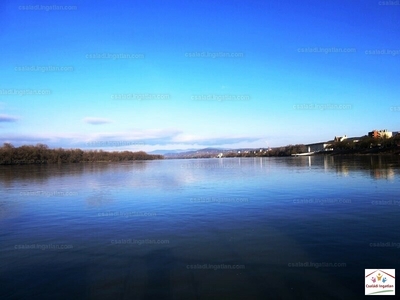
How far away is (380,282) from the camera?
20.0 ft

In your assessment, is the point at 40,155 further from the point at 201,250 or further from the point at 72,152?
the point at 201,250

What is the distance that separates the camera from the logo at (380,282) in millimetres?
5883

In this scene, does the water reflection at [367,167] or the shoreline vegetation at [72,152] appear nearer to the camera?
the water reflection at [367,167]

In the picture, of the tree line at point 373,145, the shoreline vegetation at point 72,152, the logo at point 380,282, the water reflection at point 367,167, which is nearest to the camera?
the logo at point 380,282

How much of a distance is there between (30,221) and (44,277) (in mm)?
7543

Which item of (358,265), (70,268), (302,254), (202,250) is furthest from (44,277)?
(358,265)

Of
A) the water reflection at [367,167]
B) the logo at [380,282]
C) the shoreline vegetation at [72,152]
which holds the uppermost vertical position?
the shoreline vegetation at [72,152]

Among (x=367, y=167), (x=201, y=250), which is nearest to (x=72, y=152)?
(x=367, y=167)

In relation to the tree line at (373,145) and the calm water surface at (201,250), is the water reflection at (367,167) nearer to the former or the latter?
the calm water surface at (201,250)

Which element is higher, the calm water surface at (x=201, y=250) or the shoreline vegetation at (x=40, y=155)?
the shoreline vegetation at (x=40, y=155)

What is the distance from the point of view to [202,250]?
856 centimetres

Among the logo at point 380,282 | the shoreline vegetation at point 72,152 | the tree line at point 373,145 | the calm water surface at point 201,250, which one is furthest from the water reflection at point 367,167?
the tree line at point 373,145

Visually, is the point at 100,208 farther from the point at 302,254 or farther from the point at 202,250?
the point at 302,254

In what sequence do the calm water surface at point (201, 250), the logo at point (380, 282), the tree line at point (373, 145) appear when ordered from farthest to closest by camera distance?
1. the tree line at point (373, 145)
2. the calm water surface at point (201, 250)
3. the logo at point (380, 282)
